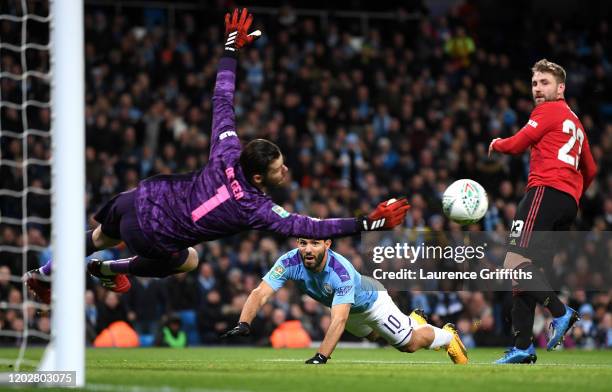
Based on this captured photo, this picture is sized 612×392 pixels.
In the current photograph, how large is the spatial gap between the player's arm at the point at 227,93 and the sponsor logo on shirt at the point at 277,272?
2.27 meters

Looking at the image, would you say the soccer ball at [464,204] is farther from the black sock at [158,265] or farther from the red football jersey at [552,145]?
the black sock at [158,265]

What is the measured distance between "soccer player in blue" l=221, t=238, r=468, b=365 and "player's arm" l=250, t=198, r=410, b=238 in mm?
2043

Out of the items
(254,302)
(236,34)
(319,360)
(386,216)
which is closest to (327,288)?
(254,302)

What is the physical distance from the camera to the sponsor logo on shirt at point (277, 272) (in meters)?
11.3

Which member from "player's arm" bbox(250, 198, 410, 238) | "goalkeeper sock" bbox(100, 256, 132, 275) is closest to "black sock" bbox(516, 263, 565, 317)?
"player's arm" bbox(250, 198, 410, 238)

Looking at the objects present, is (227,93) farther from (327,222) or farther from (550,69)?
(550,69)

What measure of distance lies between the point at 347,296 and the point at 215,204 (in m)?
2.32

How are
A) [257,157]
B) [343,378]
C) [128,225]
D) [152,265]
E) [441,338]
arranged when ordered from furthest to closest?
[441,338] < [152,265] < [128,225] < [257,157] < [343,378]

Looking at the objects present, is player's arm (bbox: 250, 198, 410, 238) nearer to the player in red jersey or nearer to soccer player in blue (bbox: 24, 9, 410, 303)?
soccer player in blue (bbox: 24, 9, 410, 303)

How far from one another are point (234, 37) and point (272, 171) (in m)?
1.54

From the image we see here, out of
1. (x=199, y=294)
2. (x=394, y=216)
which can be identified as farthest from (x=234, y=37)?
(x=199, y=294)

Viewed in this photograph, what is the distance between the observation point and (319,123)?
2250 cm

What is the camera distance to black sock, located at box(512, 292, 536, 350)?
10.4 meters

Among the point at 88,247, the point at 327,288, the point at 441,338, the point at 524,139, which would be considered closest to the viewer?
the point at 88,247
